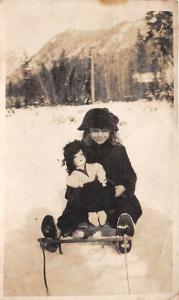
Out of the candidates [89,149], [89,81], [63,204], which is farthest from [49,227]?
[89,81]

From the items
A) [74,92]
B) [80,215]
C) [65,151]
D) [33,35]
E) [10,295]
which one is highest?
[33,35]

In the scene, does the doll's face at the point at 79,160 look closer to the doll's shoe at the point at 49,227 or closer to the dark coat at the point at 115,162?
the dark coat at the point at 115,162

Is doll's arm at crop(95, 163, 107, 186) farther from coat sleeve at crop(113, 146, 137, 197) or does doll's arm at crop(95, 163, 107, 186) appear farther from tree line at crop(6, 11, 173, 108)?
tree line at crop(6, 11, 173, 108)

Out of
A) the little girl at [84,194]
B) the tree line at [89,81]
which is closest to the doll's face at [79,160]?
the little girl at [84,194]

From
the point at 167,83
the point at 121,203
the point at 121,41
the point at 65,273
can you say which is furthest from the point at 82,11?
the point at 65,273

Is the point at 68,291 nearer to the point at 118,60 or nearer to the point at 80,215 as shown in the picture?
the point at 80,215

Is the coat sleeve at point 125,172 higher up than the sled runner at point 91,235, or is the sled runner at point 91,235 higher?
the coat sleeve at point 125,172

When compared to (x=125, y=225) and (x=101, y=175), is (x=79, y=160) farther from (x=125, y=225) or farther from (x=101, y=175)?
(x=125, y=225)
